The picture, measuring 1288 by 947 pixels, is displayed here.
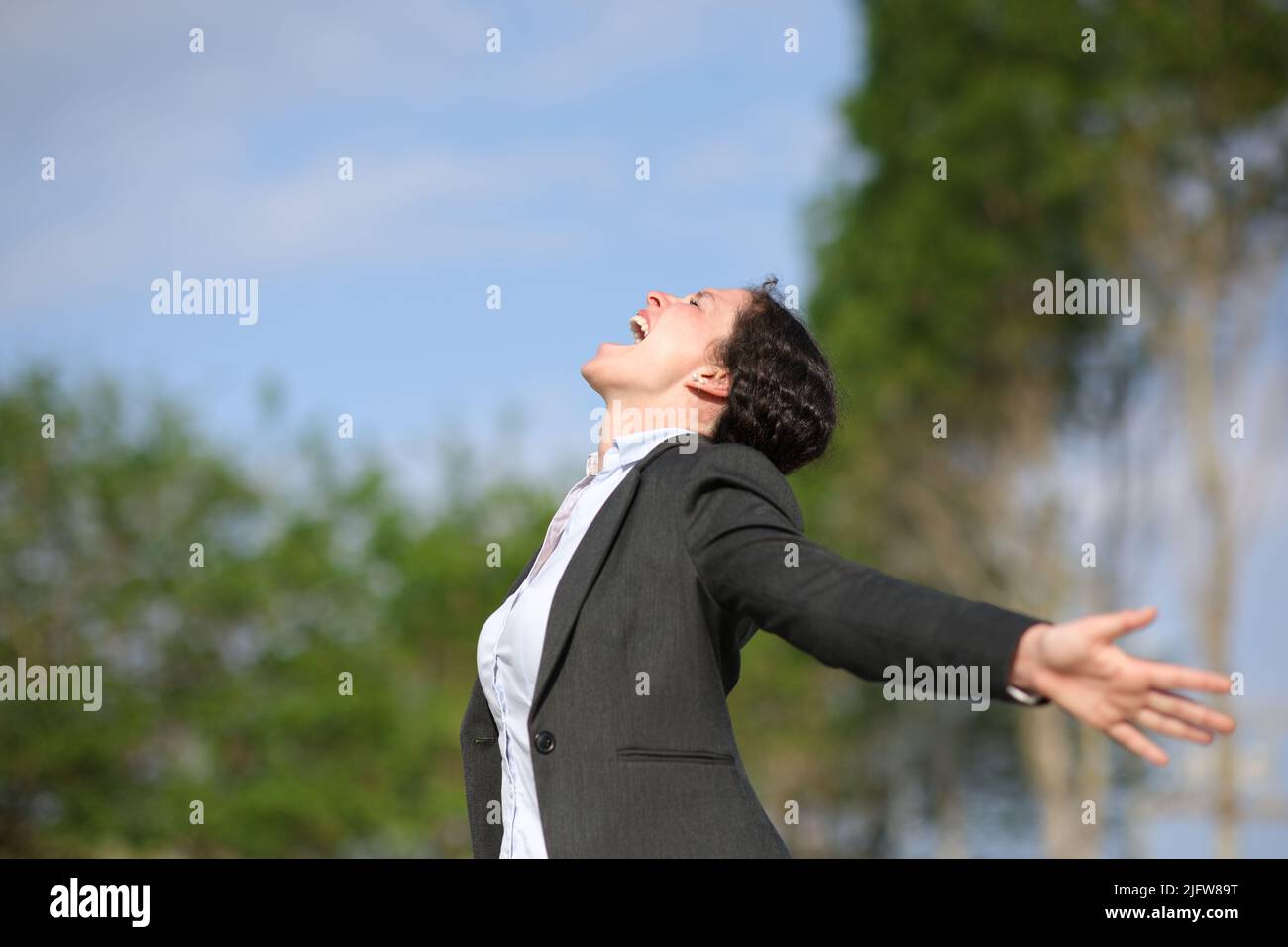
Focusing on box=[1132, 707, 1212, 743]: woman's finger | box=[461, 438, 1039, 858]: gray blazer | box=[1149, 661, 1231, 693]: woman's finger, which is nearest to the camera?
box=[1149, 661, 1231, 693]: woman's finger

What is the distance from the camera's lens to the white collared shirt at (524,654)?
2.83 m

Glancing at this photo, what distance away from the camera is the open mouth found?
3.57 metres

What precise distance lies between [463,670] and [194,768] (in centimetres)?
679

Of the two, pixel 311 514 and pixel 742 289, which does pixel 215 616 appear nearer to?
pixel 311 514

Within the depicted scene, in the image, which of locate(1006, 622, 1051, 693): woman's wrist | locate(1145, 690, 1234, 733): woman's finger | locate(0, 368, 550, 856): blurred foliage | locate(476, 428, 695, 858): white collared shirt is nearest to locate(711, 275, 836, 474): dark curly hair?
locate(476, 428, 695, 858): white collared shirt

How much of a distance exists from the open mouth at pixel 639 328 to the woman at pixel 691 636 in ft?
0.46

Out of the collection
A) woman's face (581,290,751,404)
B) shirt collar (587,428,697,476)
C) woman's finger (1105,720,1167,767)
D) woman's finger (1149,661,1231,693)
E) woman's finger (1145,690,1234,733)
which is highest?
woman's face (581,290,751,404)

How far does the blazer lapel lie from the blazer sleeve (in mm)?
200

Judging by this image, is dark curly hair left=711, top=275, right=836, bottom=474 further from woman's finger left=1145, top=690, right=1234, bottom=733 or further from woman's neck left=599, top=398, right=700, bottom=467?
woman's finger left=1145, top=690, right=1234, bottom=733

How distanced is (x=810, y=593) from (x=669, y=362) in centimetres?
115

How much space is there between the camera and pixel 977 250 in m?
21.4

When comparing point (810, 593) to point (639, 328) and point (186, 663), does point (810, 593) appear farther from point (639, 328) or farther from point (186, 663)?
point (186, 663)

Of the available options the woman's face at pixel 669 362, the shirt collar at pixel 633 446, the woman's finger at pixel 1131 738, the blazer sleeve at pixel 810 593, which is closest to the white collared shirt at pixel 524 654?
the shirt collar at pixel 633 446

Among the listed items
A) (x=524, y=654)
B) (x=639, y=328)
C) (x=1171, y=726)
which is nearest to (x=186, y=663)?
(x=639, y=328)
